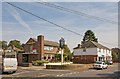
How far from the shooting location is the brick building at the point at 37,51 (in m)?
63.2

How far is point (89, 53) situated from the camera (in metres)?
74.5

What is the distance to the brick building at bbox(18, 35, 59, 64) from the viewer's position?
63200 mm

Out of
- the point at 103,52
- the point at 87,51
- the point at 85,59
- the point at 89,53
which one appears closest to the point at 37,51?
the point at 85,59

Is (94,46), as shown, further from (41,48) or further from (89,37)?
(89,37)

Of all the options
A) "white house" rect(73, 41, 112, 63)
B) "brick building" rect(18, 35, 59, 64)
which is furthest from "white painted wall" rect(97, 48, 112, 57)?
"brick building" rect(18, 35, 59, 64)

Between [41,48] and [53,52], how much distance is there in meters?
7.36

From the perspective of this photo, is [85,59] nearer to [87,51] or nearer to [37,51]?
[87,51]

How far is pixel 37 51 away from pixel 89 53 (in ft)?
61.6

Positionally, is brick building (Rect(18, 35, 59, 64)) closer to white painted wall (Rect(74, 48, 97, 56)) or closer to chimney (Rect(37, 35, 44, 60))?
chimney (Rect(37, 35, 44, 60))

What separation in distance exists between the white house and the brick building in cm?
1051

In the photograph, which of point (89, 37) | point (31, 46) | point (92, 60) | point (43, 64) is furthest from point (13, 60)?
point (89, 37)

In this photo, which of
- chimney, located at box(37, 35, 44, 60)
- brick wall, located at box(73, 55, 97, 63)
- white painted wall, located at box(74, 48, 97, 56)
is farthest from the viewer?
white painted wall, located at box(74, 48, 97, 56)

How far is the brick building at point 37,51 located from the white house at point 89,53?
10510 mm

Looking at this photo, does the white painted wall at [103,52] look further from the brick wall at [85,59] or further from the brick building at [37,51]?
the brick building at [37,51]
